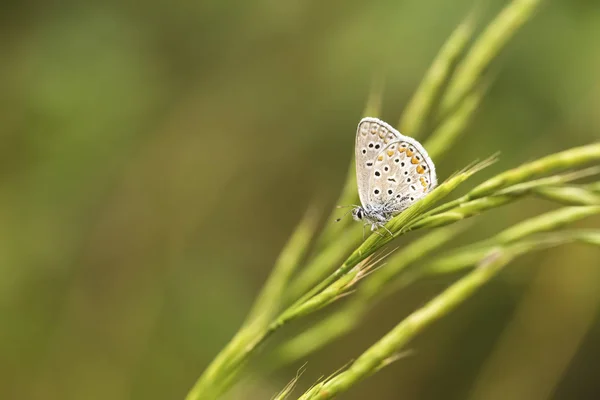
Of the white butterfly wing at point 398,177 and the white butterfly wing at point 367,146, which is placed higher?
the white butterfly wing at point 367,146

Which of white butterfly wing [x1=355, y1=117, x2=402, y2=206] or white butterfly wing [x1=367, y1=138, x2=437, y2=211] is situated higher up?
white butterfly wing [x1=355, y1=117, x2=402, y2=206]

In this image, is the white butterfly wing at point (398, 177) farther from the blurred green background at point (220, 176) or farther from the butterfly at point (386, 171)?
the blurred green background at point (220, 176)

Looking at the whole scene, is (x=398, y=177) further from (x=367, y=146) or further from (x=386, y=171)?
(x=367, y=146)

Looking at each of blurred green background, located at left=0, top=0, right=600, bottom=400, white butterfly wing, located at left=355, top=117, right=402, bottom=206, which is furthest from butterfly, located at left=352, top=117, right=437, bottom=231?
blurred green background, located at left=0, top=0, right=600, bottom=400

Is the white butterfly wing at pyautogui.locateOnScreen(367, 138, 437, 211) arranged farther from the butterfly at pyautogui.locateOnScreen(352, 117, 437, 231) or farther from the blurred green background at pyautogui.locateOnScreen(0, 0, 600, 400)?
the blurred green background at pyautogui.locateOnScreen(0, 0, 600, 400)

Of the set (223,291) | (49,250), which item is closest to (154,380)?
(223,291)

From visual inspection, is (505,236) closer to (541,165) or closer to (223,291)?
(541,165)

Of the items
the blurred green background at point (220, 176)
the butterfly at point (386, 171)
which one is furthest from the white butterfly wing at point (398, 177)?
the blurred green background at point (220, 176)
